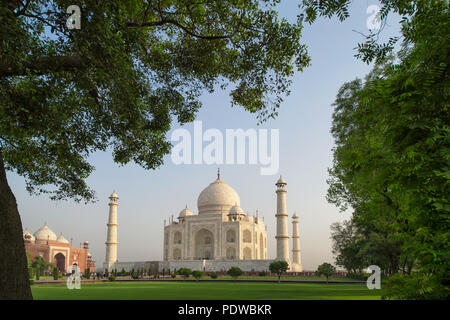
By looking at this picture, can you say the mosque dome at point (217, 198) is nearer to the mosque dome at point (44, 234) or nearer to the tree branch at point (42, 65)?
the mosque dome at point (44, 234)

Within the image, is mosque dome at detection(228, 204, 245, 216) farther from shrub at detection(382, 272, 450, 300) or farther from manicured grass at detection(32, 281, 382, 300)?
shrub at detection(382, 272, 450, 300)

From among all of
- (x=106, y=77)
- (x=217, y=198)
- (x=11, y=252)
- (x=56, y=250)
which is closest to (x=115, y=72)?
(x=106, y=77)

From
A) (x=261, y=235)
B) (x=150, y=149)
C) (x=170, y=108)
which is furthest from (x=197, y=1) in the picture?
(x=261, y=235)

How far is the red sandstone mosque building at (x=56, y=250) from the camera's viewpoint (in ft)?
162

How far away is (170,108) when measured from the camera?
10.8 meters

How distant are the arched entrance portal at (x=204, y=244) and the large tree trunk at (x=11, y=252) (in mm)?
43909

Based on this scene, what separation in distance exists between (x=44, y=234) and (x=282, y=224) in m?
36.8

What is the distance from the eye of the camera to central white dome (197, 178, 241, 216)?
5153 centimetres

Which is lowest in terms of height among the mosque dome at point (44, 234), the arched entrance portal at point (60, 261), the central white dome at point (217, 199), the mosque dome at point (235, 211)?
the arched entrance portal at point (60, 261)

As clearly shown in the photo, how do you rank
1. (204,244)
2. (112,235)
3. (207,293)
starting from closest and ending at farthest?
1. (207,293)
2. (112,235)
3. (204,244)

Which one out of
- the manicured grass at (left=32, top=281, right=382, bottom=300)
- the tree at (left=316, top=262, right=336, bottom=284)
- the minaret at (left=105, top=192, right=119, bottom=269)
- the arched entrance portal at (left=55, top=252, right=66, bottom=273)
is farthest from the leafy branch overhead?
the arched entrance portal at (left=55, top=252, right=66, bottom=273)

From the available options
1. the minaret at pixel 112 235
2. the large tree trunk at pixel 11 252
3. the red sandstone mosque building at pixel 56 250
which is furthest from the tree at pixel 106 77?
the red sandstone mosque building at pixel 56 250

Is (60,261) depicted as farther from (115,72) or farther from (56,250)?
(115,72)

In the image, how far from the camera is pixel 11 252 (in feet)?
19.7
